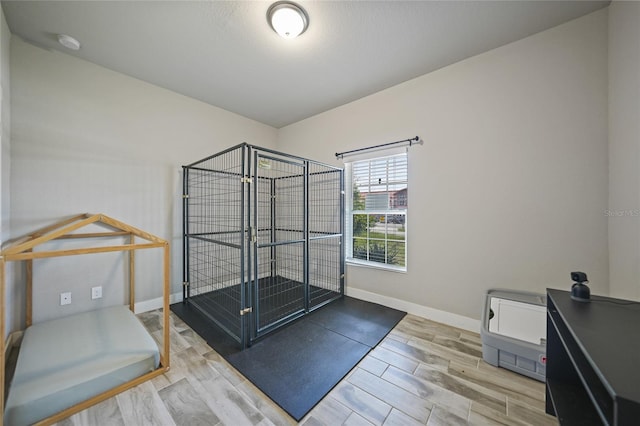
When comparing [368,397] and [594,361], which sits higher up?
[594,361]

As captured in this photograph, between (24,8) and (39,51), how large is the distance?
1.77 ft

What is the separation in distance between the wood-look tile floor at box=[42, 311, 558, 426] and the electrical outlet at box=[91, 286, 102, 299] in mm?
1191

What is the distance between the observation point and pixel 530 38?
78.8 inches

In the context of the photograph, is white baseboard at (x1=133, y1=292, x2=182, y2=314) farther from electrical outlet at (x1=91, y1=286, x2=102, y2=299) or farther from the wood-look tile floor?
the wood-look tile floor

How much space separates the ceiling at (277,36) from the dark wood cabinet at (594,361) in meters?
2.04

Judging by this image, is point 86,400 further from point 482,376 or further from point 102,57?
point 102,57

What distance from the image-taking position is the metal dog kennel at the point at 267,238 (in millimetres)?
2693

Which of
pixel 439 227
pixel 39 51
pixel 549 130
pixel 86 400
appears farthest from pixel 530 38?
pixel 39 51

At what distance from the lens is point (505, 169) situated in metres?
2.13

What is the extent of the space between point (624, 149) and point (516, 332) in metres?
1.44

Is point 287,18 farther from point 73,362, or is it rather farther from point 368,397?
point 73,362

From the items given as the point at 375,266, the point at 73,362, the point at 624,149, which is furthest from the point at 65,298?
the point at 624,149

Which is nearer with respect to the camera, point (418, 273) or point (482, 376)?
point (482, 376)

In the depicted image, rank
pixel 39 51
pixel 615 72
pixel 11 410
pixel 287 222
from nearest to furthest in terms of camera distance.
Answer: pixel 11 410
pixel 615 72
pixel 39 51
pixel 287 222
